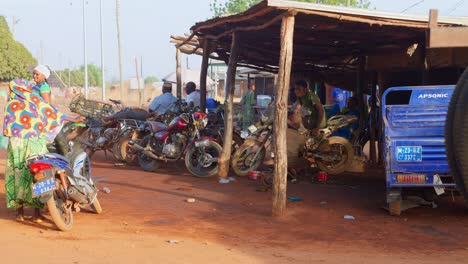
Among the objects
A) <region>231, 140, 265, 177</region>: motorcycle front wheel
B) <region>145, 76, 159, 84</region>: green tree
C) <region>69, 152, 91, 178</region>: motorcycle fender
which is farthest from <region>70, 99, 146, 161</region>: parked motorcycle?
<region>145, 76, 159, 84</region>: green tree

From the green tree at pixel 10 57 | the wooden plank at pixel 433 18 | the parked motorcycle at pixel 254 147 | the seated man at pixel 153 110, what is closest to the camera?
the wooden plank at pixel 433 18

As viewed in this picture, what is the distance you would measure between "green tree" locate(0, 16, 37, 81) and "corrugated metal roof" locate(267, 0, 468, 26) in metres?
36.4

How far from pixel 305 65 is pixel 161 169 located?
17.2 feet

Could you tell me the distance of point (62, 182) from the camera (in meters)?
6.04

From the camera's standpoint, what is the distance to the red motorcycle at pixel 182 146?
992cm

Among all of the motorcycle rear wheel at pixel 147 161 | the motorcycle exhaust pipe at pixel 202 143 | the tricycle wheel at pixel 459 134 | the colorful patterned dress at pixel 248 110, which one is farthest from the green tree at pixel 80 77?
the tricycle wheel at pixel 459 134

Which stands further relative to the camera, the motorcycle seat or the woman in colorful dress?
the motorcycle seat

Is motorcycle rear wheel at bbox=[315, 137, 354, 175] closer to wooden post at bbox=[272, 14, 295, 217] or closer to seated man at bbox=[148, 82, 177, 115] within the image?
wooden post at bbox=[272, 14, 295, 217]

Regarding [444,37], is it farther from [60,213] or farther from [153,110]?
[153,110]

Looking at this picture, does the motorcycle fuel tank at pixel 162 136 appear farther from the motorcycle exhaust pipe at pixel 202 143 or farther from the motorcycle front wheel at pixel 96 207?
the motorcycle front wheel at pixel 96 207

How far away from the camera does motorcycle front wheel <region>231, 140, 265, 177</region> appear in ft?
30.9

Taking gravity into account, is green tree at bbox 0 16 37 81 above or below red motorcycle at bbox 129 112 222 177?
above

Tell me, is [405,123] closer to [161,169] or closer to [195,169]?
[195,169]

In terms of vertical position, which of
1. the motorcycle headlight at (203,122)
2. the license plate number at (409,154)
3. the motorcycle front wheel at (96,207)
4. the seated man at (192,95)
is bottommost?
the motorcycle front wheel at (96,207)
